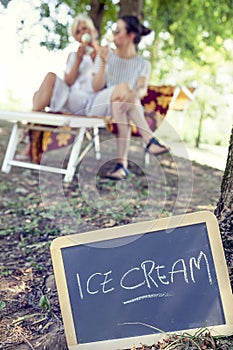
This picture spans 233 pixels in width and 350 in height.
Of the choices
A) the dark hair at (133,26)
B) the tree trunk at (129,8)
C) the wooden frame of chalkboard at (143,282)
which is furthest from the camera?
the tree trunk at (129,8)

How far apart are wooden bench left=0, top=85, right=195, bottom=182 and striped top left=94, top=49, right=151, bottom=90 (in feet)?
1.07

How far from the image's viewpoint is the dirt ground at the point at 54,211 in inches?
58.4

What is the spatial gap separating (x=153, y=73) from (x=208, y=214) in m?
5.89

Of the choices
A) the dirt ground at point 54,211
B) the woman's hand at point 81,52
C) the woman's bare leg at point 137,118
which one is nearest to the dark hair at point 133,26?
the woman's hand at point 81,52

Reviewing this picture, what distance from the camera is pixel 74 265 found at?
4.30ft

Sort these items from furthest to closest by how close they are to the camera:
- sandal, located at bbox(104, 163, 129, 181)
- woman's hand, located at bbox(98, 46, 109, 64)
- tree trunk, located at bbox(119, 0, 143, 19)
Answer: tree trunk, located at bbox(119, 0, 143, 19) → woman's hand, located at bbox(98, 46, 109, 64) → sandal, located at bbox(104, 163, 129, 181)

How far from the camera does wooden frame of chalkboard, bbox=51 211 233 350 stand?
125 centimetres

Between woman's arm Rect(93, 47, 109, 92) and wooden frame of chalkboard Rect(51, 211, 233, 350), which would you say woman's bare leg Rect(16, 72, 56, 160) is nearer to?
woman's arm Rect(93, 47, 109, 92)

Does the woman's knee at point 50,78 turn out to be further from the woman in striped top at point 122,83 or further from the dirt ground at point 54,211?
the dirt ground at point 54,211

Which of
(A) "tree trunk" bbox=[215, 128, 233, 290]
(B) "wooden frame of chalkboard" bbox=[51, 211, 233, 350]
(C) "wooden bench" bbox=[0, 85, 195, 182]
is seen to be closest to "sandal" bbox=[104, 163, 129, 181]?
(C) "wooden bench" bbox=[0, 85, 195, 182]

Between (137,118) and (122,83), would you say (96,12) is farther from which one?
(137,118)

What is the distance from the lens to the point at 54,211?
2535mm

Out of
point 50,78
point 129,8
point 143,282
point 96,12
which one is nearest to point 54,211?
point 50,78

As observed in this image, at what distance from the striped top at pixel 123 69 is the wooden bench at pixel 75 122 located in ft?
1.07
